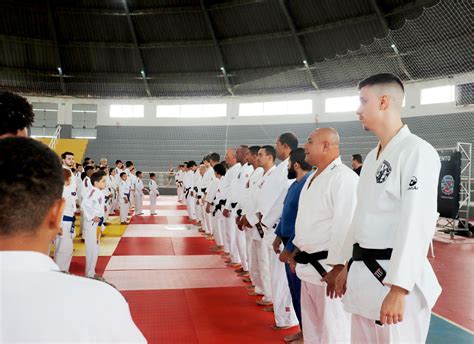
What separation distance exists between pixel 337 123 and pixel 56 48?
1544 cm

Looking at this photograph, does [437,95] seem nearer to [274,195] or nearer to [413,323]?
[274,195]

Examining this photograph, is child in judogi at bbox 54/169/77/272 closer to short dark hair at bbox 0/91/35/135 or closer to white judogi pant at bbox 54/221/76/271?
white judogi pant at bbox 54/221/76/271

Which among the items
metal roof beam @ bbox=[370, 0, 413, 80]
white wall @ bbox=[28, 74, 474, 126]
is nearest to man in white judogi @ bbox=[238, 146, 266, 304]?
metal roof beam @ bbox=[370, 0, 413, 80]

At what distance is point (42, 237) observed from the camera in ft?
3.33

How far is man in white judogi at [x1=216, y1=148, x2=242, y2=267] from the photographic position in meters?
7.66

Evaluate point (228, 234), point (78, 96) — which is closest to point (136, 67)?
point (78, 96)

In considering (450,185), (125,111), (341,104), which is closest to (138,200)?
(450,185)

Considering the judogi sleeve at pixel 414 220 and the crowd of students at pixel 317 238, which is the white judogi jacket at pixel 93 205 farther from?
the judogi sleeve at pixel 414 220

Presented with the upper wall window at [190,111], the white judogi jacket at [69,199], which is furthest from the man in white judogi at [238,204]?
Result: the upper wall window at [190,111]

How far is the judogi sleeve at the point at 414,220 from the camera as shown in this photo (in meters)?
1.95

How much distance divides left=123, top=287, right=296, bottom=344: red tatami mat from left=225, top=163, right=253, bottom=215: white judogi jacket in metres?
1.79

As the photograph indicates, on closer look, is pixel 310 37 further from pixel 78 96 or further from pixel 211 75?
pixel 78 96

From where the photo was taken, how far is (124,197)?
12914 millimetres

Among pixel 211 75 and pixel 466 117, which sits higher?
pixel 211 75
